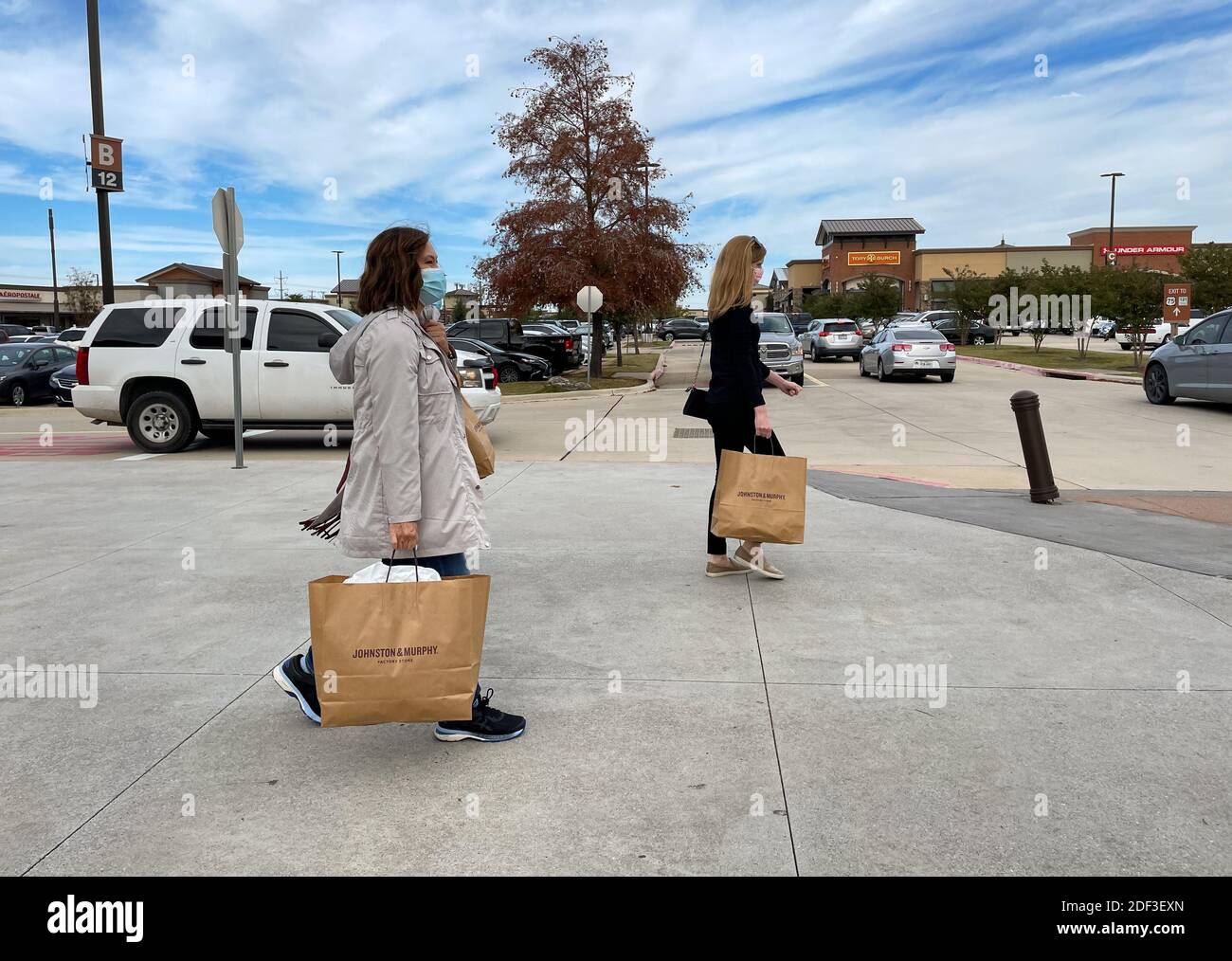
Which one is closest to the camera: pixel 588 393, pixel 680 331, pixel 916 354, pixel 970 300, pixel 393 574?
pixel 393 574

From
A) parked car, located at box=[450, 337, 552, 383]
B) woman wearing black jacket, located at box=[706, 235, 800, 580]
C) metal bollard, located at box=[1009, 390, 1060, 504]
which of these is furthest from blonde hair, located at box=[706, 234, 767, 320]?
parked car, located at box=[450, 337, 552, 383]

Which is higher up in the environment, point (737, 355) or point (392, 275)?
point (392, 275)

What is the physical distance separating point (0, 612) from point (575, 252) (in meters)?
24.9

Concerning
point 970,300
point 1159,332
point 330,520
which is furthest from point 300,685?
point 1159,332

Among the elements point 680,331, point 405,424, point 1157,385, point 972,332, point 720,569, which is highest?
point 680,331

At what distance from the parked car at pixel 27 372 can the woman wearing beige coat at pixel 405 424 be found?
22.5 meters

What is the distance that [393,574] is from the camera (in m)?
3.33

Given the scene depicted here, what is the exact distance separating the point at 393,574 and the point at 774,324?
23.0 metres

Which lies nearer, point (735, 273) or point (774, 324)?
point (735, 273)

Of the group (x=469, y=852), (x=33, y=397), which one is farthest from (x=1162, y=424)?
(x=33, y=397)

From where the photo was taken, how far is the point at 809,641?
15.7ft

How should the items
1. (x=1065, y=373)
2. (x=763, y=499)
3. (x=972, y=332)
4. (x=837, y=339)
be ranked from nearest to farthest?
1. (x=763, y=499)
2. (x=1065, y=373)
3. (x=837, y=339)
4. (x=972, y=332)

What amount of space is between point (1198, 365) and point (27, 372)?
77.0ft

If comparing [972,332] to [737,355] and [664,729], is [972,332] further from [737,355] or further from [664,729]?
[664,729]
